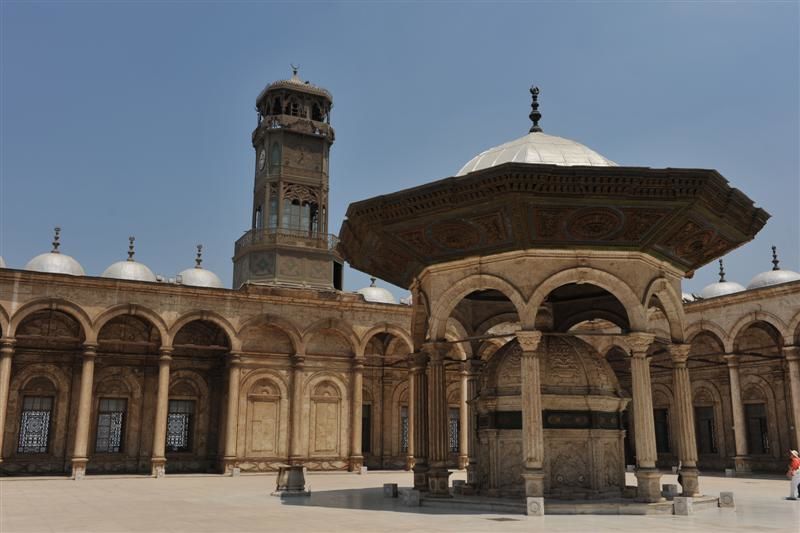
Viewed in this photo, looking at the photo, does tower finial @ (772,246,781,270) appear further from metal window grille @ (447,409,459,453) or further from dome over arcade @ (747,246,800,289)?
metal window grille @ (447,409,459,453)

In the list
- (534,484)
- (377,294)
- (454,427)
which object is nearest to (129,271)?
(377,294)

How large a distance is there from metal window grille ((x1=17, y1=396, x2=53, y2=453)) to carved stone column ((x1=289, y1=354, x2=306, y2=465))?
829 cm

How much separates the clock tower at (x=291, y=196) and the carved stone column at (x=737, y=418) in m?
16.3

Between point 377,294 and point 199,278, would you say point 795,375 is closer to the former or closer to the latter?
point 377,294

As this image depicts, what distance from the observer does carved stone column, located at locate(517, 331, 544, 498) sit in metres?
11.3

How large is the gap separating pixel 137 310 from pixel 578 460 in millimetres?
16726

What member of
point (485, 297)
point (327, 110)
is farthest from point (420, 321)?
point (327, 110)

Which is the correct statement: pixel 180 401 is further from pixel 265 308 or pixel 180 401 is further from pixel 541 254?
pixel 541 254

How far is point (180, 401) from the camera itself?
27.0 metres

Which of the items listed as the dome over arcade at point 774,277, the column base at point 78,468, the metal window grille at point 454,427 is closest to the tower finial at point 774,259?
the dome over arcade at point 774,277

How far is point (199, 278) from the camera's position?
3288cm

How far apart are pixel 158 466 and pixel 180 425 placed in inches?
133

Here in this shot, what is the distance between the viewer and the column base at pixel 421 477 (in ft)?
44.9

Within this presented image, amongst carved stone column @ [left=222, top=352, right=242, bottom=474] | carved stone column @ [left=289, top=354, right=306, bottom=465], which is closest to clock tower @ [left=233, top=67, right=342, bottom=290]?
carved stone column @ [left=289, top=354, right=306, bottom=465]
